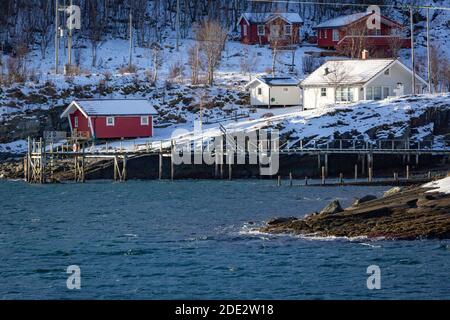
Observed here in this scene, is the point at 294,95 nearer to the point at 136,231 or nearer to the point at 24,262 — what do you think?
the point at 136,231

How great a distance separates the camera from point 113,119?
86688 mm

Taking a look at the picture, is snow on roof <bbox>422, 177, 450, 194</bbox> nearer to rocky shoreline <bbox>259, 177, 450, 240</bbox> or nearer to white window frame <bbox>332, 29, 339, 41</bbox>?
rocky shoreline <bbox>259, 177, 450, 240</bbox>

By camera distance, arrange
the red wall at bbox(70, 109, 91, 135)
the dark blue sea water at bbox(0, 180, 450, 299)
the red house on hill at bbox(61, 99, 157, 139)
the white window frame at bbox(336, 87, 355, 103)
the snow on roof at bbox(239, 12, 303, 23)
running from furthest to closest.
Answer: the snow on roof at bbox(239, 12, 303, 23)
the white window frame at bbox(336, 87, 355, 103)
the red wall at bbox(70, 109, 91, 135)
the red house on hill at bbox(61, 99, 157, 139)
the dark blue sea water at bbox(0, 180, 450, 299)

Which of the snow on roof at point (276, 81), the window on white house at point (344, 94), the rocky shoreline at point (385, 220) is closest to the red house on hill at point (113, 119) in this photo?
the snow on roof at point (276, 81)

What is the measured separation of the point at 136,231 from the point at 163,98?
48262 millimetres

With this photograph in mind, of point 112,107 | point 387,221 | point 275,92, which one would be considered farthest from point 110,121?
point 387,221

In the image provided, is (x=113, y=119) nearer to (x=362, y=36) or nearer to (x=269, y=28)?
(x=362, y=36)

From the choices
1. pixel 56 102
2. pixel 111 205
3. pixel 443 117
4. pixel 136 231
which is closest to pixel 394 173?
pixel 443 117

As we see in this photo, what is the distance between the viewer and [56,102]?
93500 millimetres

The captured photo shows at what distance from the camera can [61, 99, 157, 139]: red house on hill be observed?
284 feet

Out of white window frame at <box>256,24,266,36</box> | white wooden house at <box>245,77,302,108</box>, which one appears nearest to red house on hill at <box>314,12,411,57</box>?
white window frame at <box>256,24,266,36</box>

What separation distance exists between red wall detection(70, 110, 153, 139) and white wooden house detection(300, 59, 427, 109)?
13.9 m

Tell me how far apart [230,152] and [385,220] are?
103 ft
